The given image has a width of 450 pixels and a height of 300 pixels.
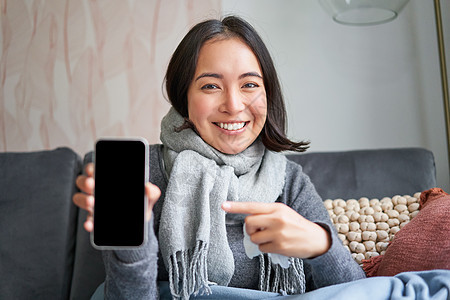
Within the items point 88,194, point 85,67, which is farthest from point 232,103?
point 85,67

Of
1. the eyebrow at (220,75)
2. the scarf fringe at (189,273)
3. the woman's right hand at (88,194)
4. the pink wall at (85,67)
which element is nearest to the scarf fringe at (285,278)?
the scarf fringe at (189,273)

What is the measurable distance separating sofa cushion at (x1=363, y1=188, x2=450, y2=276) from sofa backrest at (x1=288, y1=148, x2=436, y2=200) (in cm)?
25

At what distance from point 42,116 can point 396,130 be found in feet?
4.29

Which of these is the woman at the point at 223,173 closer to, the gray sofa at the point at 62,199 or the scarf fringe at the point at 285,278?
the scarf fringe at the point at 285,278

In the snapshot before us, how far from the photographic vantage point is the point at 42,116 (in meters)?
1.83

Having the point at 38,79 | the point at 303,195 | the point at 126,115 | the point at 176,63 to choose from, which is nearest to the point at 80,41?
the point at 38,79

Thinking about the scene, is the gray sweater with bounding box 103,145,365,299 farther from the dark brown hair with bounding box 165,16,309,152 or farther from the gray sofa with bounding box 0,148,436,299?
the gray sofa with bounding box 0,148,436,299

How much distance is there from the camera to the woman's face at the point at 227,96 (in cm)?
94

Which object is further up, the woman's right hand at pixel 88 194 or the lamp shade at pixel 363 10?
Answer: the lamp shade at pixel 363 10

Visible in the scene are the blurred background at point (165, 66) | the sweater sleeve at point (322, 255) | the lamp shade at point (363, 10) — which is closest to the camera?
the sweater sleeve at point (322, 255)

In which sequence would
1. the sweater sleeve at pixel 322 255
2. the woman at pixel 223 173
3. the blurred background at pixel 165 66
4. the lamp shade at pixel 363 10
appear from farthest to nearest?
the blurred background at pixel 165 66 → the lamp shade at pixel 363 10 → the woman at pixel 223 173 → the sweater sleeve at pixel 322 255

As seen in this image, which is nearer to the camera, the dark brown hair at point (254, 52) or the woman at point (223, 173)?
the woman at point (223, 173)

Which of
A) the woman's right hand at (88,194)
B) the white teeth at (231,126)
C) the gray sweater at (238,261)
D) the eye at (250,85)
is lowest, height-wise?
the gray sweater at (238,261)

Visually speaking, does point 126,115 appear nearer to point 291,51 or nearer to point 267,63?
point 291,51
